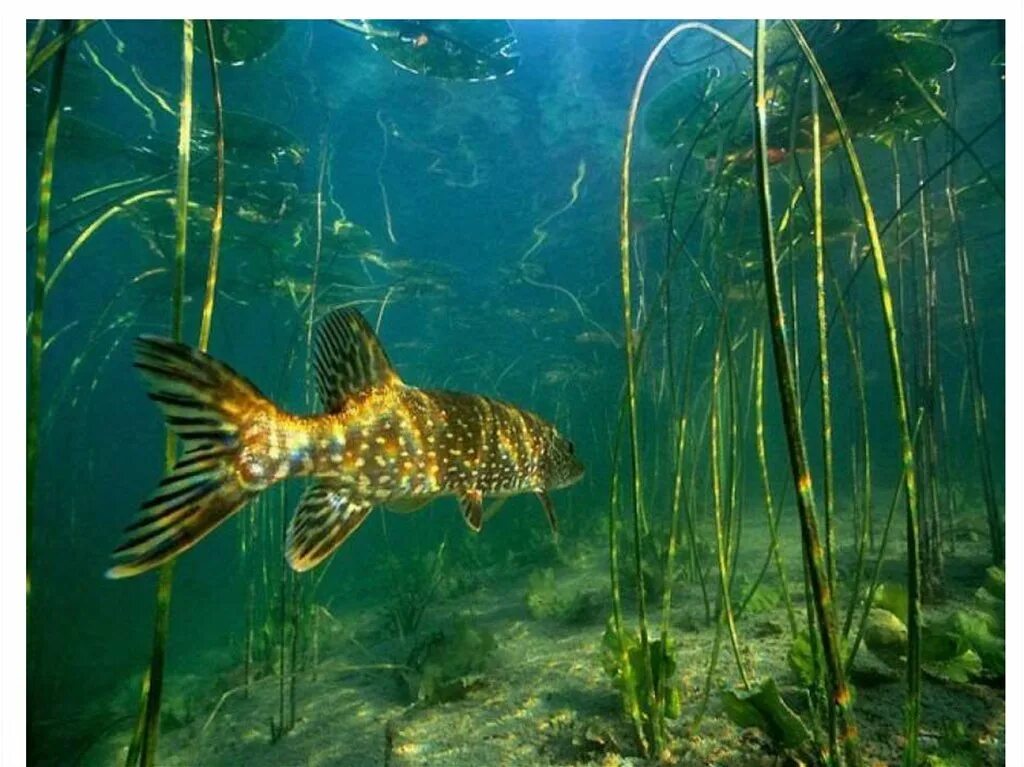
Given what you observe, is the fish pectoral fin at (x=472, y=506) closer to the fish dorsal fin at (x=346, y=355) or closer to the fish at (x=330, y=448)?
the fish at (x=330, y=448)

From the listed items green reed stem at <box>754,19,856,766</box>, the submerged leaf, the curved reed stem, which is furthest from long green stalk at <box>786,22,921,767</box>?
the submerged leaf

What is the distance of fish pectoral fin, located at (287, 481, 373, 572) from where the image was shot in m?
2.27

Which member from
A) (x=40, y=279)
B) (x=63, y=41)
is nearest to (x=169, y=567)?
(x=40, y=279)

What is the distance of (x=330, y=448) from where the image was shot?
234 cm

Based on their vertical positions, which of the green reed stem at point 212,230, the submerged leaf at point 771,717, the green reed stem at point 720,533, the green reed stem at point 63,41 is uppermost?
the green reed stem at point 63,41

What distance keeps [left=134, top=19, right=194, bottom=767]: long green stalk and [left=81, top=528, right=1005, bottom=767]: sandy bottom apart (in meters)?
0.63

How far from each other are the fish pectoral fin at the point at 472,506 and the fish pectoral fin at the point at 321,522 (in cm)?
65

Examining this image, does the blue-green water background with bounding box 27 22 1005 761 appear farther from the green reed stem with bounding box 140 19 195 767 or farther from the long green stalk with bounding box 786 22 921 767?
the long green stalk with bounding box 786 22 921 767

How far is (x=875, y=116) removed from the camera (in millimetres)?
7082

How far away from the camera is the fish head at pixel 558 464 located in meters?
3.52

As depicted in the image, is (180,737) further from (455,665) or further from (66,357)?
(66,357)

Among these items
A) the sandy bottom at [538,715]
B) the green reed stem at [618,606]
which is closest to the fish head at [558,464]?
the green reed stem at [618,606]

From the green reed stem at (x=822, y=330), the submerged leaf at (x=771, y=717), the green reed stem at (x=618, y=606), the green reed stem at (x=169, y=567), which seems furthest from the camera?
the green reed stem at (x=618, y=606)

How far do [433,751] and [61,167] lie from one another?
13361 millimetres
